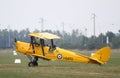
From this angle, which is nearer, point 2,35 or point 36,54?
point 36,54

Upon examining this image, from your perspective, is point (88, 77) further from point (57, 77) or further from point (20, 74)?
point (20, 74)

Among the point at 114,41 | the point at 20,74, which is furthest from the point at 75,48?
the point at 20,74

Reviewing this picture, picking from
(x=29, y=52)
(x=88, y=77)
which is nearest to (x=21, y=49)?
(x=29, y=52)

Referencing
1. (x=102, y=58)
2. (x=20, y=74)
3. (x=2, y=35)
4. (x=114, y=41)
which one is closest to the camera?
(x=20, y=74)

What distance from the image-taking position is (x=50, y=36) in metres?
35.7

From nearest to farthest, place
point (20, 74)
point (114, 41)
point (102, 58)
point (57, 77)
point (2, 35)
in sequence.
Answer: point (57, 77)
point (20, 74)
point (102, 58)
point (114, 41)
point (2, 35)

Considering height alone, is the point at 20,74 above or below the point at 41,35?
below

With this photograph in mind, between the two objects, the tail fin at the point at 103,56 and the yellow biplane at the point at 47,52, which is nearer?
the tail fin at the point at 103,56

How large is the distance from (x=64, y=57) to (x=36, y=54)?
210cm

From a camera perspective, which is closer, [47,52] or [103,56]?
[103,56]

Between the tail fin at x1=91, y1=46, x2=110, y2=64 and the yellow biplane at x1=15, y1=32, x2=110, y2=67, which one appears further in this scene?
the yellow biplane at x1=15, y1=32, x2=110, y2=67

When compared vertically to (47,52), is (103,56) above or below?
below

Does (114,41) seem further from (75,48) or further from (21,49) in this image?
(21,49)

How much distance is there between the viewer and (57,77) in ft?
84.1
